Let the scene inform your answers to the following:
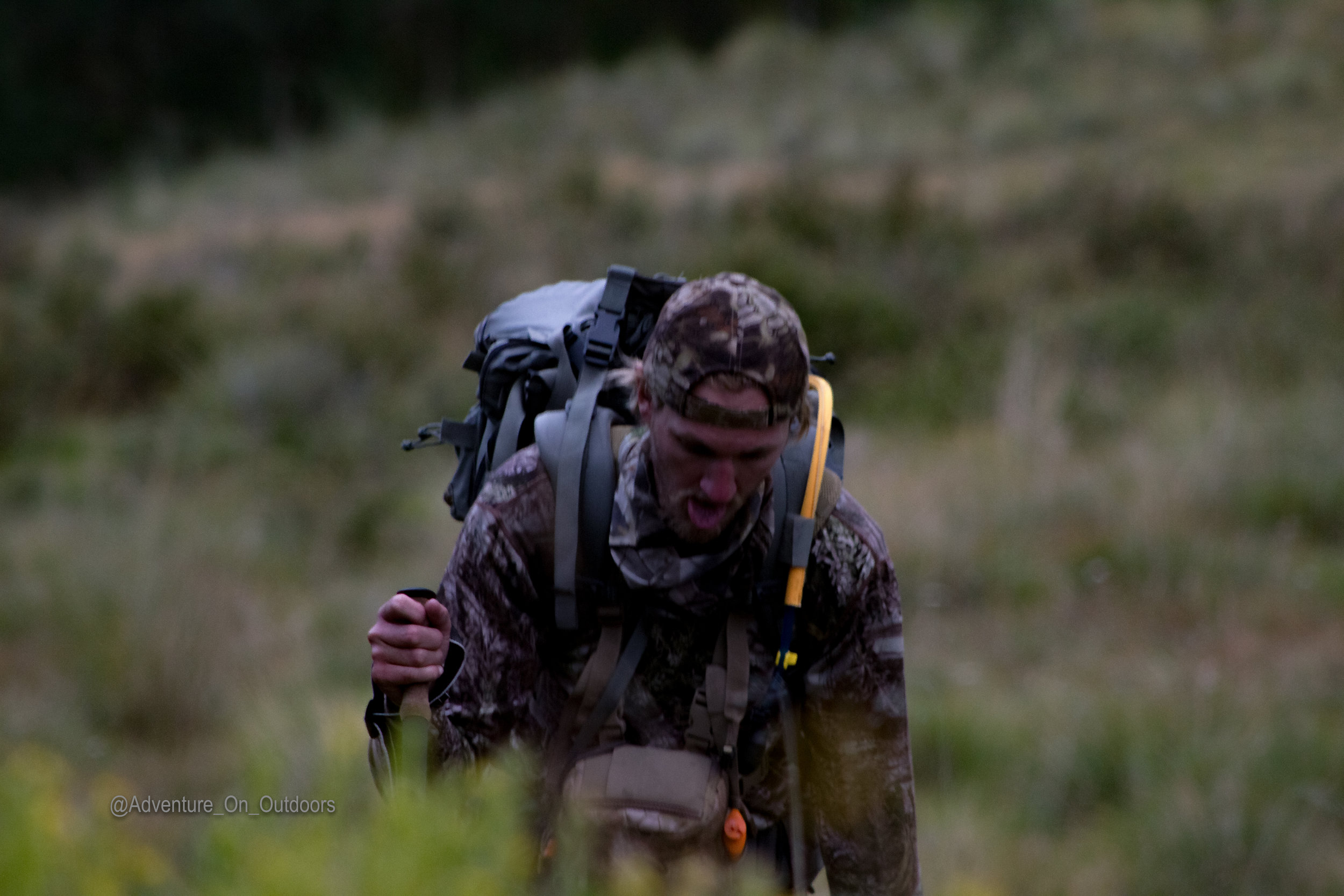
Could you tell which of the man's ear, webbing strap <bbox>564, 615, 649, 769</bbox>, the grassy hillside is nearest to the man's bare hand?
the grassy hillside

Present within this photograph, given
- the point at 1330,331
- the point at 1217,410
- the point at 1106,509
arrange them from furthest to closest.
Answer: the point at 1330,331
the point at 1217,410
the point at 1106,509

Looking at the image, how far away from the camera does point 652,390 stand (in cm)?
213

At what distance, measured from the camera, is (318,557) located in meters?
7.98

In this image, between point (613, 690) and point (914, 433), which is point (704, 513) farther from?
point (914, 433)

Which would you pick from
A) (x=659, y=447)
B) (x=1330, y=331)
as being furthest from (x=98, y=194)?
(x=659, y=447)

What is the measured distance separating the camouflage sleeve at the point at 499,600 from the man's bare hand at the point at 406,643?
0.97ft

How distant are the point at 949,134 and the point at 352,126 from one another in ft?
46.3

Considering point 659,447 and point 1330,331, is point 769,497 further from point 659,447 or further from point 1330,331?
point 1330,331

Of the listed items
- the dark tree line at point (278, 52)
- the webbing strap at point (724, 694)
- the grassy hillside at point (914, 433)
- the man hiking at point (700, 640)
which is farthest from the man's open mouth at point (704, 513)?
the dark tree line at point (278, 52)

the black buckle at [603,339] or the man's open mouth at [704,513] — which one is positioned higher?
the black buckle at [603,339]

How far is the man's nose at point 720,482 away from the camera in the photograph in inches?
80.7

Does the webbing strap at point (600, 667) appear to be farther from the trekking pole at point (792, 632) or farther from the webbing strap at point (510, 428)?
the webbing strap at point (510, 428)

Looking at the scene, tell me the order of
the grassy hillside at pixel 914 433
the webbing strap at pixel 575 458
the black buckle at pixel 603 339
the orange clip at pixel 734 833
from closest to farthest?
the webbing strap at pixel 575 458, the orange clip at pixel 734 833, the black buckle at pixel 603 339, the grassy hillside at pixel 914 433

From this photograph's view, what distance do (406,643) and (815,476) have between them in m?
0.76
